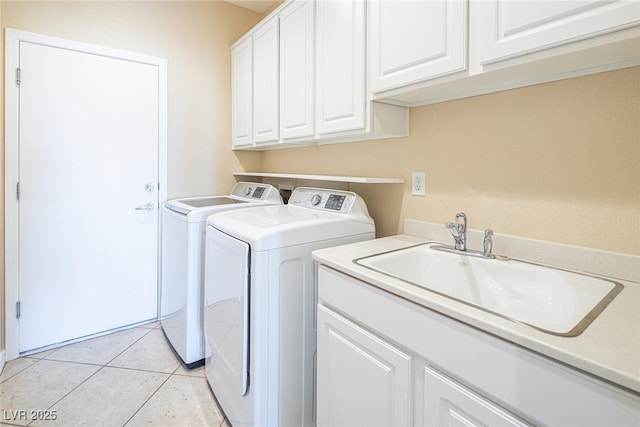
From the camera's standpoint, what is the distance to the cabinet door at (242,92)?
2.44 metres

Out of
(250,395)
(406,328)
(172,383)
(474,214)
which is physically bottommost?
(172,383)

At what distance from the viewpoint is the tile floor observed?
1603 millimetres

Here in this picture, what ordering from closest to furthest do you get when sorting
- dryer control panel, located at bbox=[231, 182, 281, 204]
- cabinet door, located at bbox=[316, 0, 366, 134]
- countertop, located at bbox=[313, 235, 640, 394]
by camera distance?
countertop, located at bbox=[313, 235, 640, 394], cabinet door, located at bbox=[316, 0, 366, 134], dryer control panel, located at bbox=[231, 182, 281, 204]

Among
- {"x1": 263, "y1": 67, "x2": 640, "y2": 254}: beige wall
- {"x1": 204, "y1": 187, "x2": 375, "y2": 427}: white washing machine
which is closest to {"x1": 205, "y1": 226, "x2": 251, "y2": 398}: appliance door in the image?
{"x1": 204, "y1": 187, "x2": 375, "y2": 427}: white washing machine

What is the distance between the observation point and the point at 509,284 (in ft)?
3.84

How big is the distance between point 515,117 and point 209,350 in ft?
5.96

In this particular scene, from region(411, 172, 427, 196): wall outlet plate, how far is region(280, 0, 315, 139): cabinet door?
62 cm

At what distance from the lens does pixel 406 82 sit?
1.29 meters

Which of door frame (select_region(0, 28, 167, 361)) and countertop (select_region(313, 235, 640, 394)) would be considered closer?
countertop (select_region(313, 235, 640, 394))

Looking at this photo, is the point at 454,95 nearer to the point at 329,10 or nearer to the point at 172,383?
the point at 329,10

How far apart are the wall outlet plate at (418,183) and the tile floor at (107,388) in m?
1.48

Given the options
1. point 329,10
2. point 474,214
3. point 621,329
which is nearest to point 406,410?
point 621,329

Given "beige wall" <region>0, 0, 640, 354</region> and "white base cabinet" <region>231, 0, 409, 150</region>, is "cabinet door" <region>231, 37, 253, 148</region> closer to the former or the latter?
"white base cabinet" <region>231, 0, 409, 150</region>

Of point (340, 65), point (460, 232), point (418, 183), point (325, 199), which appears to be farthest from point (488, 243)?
point (340, 65)
